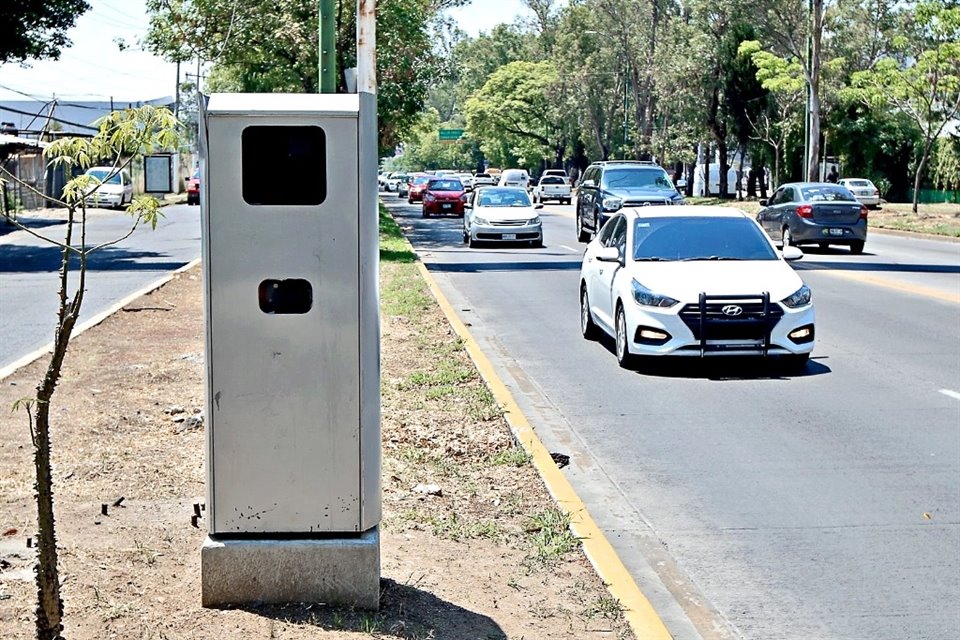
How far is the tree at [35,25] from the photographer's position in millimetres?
32844

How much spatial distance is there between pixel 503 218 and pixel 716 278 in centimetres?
2019

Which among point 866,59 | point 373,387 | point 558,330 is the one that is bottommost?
point 558,330

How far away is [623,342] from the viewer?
43.7 feet

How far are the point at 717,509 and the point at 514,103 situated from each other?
324 ft

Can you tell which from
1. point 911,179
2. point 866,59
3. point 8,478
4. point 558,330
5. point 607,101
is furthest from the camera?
point 607,101

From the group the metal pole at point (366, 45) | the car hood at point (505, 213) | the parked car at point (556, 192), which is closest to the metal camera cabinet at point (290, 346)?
the metal pole at point (366, 45)

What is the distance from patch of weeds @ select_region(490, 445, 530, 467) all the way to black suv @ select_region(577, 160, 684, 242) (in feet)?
73.1

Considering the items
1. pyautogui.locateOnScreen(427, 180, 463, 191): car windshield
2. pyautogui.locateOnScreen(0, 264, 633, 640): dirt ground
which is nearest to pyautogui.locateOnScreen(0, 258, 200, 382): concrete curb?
pyautogui.locateOnScreen(0, 264, 633, 640): dirt ground

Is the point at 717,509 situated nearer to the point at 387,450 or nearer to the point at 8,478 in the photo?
the point at 387,450

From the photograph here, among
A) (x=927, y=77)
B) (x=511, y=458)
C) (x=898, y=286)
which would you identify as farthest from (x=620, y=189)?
(x=511, y=458)

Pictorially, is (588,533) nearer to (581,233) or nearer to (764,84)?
(581,233)

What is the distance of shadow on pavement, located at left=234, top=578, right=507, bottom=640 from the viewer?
5109 mm

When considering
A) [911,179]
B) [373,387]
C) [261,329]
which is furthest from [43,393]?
[911,179]

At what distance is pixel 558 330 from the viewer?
16.6m
